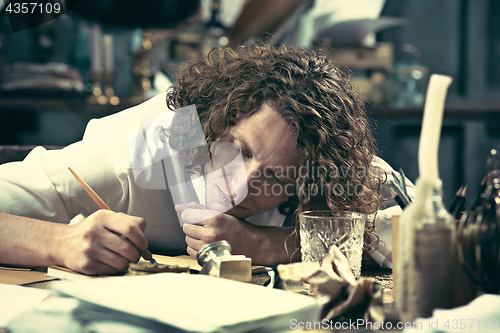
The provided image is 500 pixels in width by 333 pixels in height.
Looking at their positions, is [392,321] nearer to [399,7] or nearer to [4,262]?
[4,262]

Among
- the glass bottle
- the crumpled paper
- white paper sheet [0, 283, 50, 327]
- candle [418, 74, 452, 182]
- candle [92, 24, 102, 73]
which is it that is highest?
candle [92, 24, 102, 73]

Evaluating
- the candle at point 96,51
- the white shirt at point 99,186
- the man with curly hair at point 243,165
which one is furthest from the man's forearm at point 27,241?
the candle at point 96,51

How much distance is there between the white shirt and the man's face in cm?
15

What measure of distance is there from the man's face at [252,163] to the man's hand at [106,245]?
24 cm

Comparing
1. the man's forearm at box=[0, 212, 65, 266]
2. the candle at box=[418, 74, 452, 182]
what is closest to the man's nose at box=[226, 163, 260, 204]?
the man's forearm at box=[0, 212, 65, 266]

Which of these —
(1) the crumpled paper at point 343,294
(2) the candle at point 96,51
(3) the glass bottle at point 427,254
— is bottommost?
(1) the crumpled paper at point 343,294

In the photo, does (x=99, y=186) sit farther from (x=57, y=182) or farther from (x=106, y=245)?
(x=106, y=245)

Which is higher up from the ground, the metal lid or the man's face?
the man's face

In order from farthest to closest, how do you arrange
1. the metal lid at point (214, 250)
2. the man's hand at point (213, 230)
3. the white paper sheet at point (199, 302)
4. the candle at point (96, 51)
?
1. the candle at point (96, 51)
2. the man's hand at point (213, 230)
3. the metal lid at point (214, 250)
4. the white paper sheet at point (199, 302)

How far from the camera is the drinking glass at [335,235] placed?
68cm

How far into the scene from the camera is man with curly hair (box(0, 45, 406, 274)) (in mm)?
834

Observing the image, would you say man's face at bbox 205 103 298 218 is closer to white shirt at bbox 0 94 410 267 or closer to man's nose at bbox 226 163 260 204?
man's nose at bbox 226 163 260 204

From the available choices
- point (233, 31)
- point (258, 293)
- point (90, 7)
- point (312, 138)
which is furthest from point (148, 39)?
point (258, 293)

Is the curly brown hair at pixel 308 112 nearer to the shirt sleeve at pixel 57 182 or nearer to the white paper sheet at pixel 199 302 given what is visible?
the shirt sleeve at pixel 57 182
